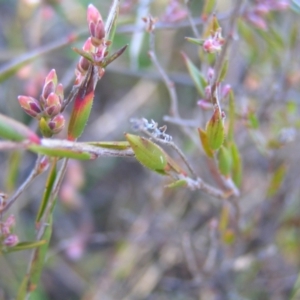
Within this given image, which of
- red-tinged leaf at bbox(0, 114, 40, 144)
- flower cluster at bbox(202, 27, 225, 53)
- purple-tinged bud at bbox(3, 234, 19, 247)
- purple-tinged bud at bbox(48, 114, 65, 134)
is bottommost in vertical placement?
purple-tinged bud at bbox(3, 234, 19, 247)

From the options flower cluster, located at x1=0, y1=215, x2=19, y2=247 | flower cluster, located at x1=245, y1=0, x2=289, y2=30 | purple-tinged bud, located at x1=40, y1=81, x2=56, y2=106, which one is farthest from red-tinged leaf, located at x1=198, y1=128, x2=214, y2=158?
flower cluster, located at x1=245, y1=0, x2=289, y2=30

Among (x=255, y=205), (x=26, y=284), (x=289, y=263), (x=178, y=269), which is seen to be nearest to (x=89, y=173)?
(x=178, y=269)

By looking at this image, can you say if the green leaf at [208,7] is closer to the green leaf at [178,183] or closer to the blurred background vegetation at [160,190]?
the blurred background vegetation at [160,190]

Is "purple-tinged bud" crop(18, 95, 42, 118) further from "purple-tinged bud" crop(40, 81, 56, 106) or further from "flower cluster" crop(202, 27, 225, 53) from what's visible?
"flower cluster" crop(202, 27, 225, 53)

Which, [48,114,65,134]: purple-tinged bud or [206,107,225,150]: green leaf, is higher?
[48,114,65,134]: purple-tinged bud

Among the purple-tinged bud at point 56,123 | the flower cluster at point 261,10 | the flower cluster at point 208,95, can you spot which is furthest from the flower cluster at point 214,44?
the flower cluster at point 261,10

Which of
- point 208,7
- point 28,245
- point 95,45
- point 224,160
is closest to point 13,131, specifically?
point 95,45

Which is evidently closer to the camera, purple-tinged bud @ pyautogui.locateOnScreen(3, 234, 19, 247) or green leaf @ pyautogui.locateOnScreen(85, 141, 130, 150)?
green leaf @ pyautogui.locateOnScreen(85, 141, 130, 150)

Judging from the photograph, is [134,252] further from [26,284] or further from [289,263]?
[26,284]
